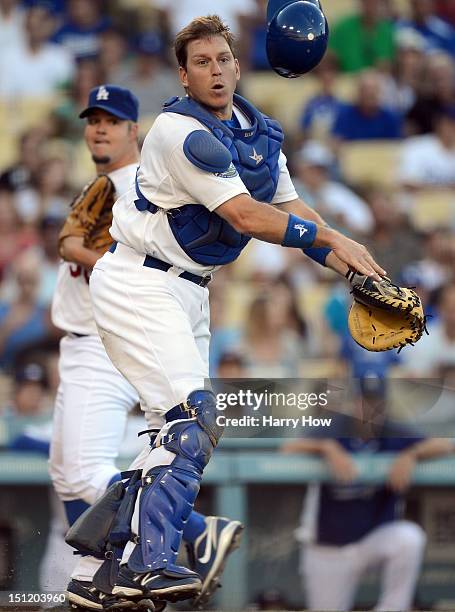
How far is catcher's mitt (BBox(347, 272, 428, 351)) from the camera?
169 inches

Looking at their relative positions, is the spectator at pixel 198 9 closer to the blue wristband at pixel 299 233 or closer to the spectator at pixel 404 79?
the spectator at pixel 404 79

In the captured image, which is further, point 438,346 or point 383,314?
point 438,346

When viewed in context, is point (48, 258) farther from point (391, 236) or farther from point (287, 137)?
point (391, 236)

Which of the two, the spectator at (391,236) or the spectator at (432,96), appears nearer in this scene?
the spectator at (391,236)

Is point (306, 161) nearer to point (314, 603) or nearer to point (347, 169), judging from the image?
point (347, 169)

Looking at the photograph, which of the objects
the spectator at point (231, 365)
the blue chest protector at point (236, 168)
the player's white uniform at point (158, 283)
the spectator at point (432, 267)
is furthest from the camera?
the spectator at point (432, 267)

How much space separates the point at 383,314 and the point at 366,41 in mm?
6440

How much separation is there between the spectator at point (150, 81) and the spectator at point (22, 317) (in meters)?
1.85

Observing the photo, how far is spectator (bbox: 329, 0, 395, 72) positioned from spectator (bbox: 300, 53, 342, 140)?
208 millimetres

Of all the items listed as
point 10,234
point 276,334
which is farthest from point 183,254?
point 10,234

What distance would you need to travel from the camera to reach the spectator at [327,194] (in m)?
9.41

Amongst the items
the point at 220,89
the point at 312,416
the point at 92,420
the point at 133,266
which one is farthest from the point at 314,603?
the point at 220,89

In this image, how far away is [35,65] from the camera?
33.8 feet

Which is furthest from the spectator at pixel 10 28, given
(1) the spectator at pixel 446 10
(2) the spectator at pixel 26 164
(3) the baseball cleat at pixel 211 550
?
(3) the baseball cleat at pixel 211 550
